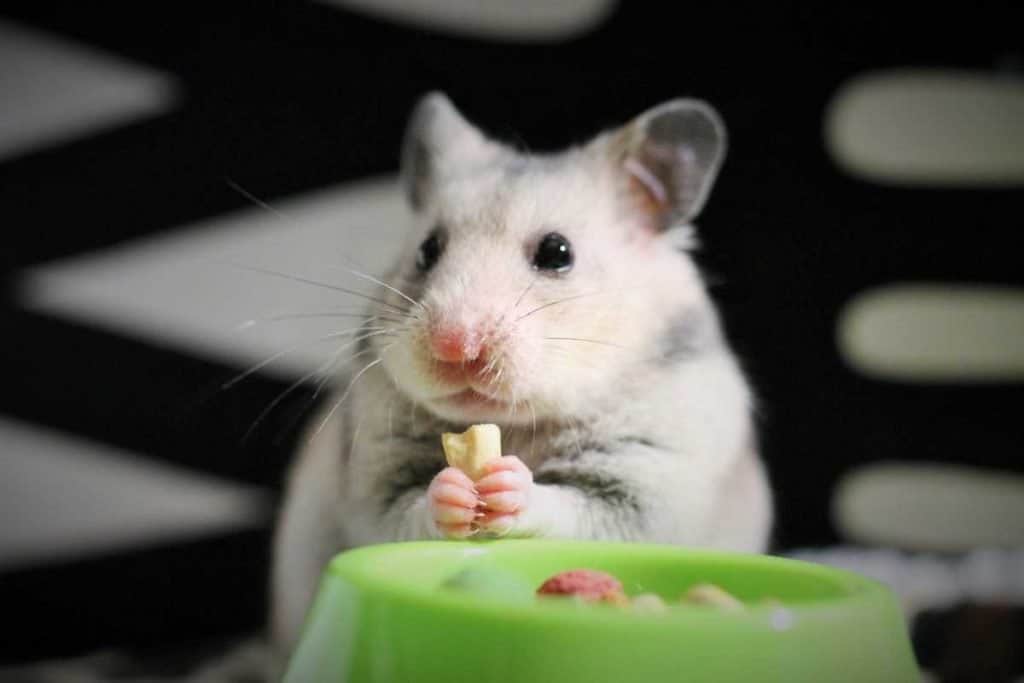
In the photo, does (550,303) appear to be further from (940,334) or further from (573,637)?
(940,334)

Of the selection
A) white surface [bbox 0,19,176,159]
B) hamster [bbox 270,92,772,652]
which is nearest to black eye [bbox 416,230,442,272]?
hamster [bbox 270,92,772,652]

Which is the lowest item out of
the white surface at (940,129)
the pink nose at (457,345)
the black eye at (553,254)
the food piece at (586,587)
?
the food piece at (586,587)

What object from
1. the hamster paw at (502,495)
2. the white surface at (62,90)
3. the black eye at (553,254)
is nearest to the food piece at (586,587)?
the hamster paw at (502,495)

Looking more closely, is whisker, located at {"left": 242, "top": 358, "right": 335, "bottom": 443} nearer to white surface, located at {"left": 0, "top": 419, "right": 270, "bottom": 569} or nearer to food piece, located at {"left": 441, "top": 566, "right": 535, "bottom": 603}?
white surface, located at {"left": 0, "top": 419, "right": 270, "bottom": 569}

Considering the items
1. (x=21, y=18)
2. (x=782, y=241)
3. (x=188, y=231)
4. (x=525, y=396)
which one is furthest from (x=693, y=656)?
(x=21, y=18)

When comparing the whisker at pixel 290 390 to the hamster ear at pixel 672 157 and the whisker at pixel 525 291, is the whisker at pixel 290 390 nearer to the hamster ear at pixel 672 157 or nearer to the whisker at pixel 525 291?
the whisker at pixel 525 291

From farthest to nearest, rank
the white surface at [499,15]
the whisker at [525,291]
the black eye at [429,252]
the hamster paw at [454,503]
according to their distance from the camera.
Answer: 1. the white surface at [499,15]
2. the black eye at [429,252]
3. the whisker at [525,291]
4. the hamster paw at [454,503]

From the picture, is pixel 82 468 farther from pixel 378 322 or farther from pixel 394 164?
pixel 378 322
